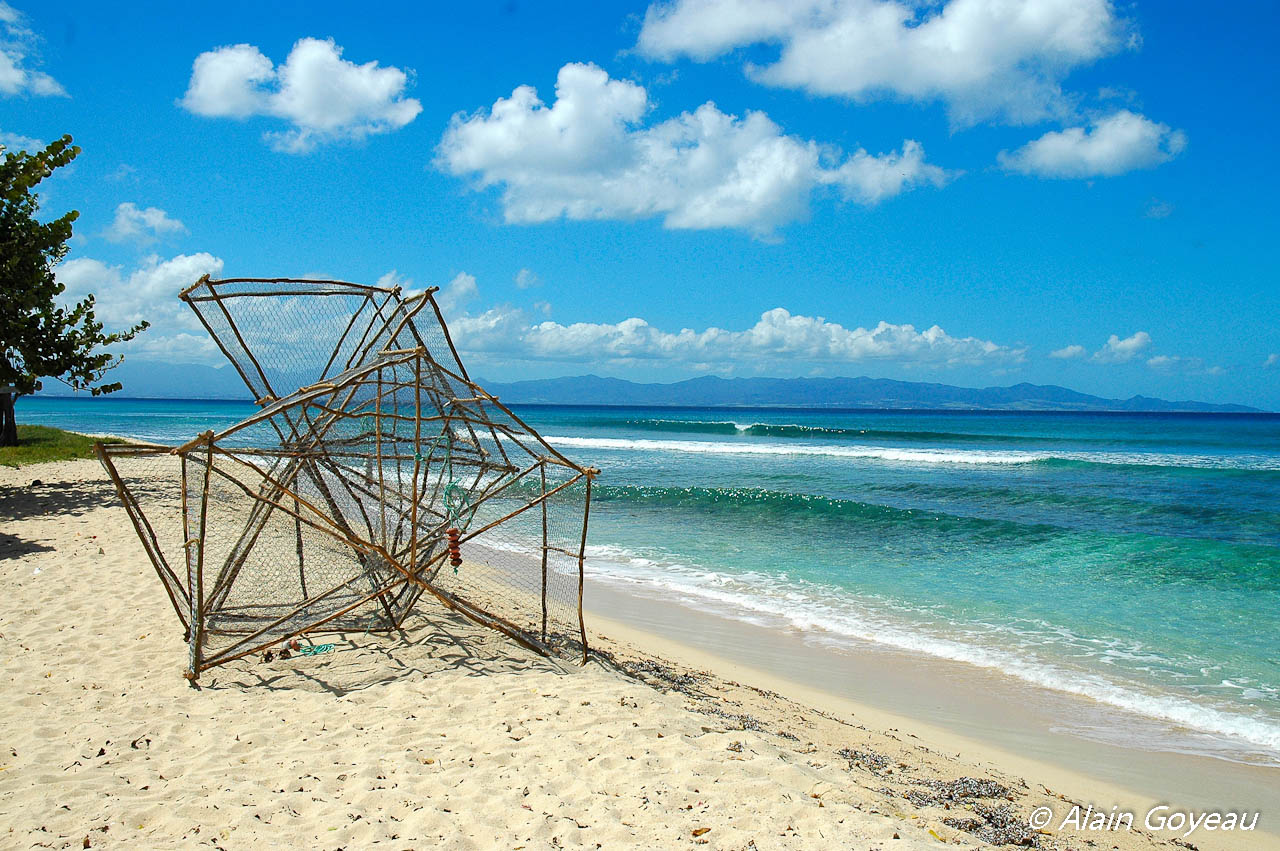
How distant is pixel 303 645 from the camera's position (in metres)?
6.09

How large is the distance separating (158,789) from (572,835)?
2.07 m

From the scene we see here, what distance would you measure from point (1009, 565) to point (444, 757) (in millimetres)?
9955

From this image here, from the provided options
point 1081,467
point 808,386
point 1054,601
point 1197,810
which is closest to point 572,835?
Result: point 1197,810

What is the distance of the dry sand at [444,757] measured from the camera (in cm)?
356

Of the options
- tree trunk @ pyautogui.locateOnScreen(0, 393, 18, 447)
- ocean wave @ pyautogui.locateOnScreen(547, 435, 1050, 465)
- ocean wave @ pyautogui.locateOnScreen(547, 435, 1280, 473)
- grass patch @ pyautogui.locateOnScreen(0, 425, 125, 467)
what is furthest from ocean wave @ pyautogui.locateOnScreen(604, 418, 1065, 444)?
tree trunk @ pyautogui.locateOnScreen(0, 393, 18, 447)

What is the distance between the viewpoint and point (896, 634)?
805 cm

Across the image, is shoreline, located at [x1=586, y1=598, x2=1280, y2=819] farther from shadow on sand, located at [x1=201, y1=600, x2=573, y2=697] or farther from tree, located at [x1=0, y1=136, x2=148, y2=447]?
tree, located at [x1=0, y1=136, x2=148, y2=447]

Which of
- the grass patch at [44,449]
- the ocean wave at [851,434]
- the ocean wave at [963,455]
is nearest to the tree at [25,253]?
the grass patch at [44,449]

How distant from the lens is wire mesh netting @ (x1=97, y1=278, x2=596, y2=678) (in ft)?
18.7

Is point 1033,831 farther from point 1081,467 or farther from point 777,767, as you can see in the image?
point 1081,467

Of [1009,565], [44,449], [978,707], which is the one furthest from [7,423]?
[1009,565]

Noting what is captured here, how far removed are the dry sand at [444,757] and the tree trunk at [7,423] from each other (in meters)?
15.0

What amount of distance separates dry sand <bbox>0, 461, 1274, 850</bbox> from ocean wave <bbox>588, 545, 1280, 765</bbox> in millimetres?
1890

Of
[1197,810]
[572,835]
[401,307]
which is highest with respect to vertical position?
[401,307]
